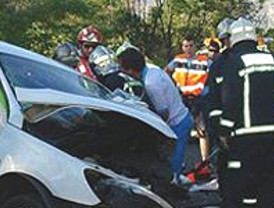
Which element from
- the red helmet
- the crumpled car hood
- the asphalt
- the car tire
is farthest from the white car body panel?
the red helmet

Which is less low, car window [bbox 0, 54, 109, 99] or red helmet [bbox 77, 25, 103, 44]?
car window [bbox 0, 54, 109, 99]

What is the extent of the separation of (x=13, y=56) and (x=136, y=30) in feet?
38.5

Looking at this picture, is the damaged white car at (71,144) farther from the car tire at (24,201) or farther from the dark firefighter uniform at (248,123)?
the dark firefighter uniform at (248,123)

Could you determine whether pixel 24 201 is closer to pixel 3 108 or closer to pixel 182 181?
pixel 3 108

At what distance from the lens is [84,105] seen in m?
5.43

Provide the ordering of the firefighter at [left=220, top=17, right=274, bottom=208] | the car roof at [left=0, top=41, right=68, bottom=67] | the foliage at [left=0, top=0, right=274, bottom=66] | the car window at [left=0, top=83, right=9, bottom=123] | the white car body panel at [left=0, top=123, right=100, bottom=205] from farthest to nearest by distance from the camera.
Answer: the foliage at [left=0, top=0, right=274, bottom=66], the car roof at [left=0, top=41, right=68, bottom=67], the car window at [left=0, top=83, right=9, bottom=123], the firefighter at [left=220, top=17, right=274, bottom=208], the white car body panel at [left=0, top=123, right=100, bottom=205]

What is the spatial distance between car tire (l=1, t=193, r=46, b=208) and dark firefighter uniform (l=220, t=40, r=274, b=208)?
140 centimetres

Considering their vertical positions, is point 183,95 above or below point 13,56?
below

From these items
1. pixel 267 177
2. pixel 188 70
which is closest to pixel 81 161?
pixel 267 177

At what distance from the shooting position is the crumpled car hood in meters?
5.34

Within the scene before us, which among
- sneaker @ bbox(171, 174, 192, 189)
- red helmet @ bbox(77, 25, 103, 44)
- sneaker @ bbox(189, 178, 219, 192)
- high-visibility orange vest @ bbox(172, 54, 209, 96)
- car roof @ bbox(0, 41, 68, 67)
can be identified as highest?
car roof @ bbox(0, 41, 68, 67)

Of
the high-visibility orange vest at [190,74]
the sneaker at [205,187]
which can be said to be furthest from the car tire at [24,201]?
the high-visibility orange vest at [190,74]

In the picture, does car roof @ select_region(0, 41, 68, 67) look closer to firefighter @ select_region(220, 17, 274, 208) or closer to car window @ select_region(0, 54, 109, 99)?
car window @ select_region(0, 54, 109, 99)

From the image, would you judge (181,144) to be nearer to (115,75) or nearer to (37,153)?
(115,75)
